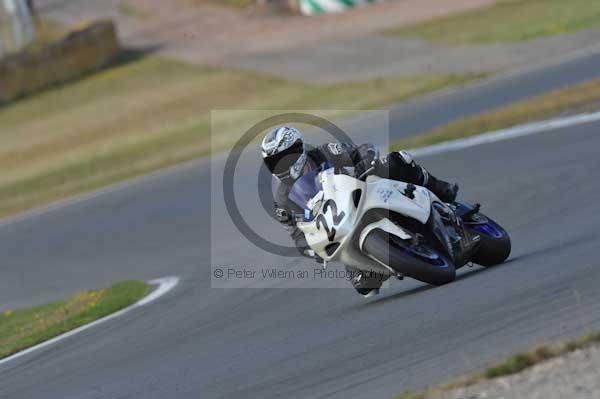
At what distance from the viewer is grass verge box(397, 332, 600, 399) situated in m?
5.51

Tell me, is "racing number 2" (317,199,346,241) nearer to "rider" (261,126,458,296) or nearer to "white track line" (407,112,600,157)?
"rider" (261,126,458,296)

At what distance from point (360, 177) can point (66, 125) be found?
23.5m

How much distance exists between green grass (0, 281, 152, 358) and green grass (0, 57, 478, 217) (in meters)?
9.78

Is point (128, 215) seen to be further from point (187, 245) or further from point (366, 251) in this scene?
point (366, 251)

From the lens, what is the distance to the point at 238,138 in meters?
24.3

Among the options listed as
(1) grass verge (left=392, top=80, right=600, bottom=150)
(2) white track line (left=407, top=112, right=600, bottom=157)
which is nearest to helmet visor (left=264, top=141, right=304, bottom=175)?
(2) white track line (left=407, top=112, right=600, bottom=157)

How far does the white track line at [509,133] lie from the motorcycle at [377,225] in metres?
7.65

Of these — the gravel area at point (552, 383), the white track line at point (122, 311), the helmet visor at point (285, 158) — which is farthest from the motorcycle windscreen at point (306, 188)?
the white track line at point (122, 311)

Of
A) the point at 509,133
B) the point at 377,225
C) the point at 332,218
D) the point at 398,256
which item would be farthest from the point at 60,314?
the point at 509,133

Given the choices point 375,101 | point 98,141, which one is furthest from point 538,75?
point 98,141

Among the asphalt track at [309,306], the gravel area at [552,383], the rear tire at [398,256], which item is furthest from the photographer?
the rear tire at [398,256]

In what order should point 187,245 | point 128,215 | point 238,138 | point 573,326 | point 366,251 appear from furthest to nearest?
point 238,138 < point 128,215 < point 187,245 < point 366,251 < point 573,326

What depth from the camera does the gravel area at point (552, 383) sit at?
506cm

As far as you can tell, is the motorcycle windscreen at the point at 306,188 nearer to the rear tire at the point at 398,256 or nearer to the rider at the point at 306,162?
the rider at the point at 306,162
